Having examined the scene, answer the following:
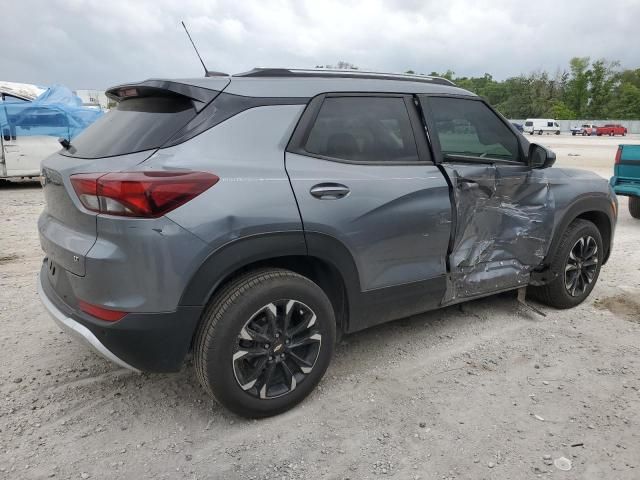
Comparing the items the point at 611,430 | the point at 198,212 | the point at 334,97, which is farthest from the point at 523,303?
the point at 198,212

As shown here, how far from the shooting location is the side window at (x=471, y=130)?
338cm

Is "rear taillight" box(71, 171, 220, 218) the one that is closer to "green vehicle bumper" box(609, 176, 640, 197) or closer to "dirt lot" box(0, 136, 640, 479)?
"dirt lot" box(0, 136, 640, 479)

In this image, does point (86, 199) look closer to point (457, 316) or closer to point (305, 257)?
point (305, 257)

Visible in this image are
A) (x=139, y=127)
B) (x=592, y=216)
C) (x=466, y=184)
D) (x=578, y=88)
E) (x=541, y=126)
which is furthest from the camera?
(x=578, y=88)

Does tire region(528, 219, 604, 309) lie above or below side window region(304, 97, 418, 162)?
below

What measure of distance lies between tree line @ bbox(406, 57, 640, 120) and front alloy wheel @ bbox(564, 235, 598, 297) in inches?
3216

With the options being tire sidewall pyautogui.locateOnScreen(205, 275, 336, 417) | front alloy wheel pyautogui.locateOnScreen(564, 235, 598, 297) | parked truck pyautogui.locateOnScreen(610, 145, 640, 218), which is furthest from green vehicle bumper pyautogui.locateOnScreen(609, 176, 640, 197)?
tire sidewall pyautogui.locateOnScreen(205, 275, 336, 417)

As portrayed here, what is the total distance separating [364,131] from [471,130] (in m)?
1.04

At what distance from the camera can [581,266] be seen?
14.0ft

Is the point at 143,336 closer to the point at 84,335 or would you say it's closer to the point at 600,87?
the point at 84,335

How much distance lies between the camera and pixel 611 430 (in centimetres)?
266

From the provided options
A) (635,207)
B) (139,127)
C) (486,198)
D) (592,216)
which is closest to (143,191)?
(139,127)

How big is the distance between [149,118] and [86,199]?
0.54 m

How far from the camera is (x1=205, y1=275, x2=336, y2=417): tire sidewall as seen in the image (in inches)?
97.0
